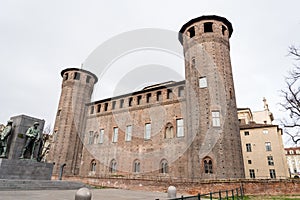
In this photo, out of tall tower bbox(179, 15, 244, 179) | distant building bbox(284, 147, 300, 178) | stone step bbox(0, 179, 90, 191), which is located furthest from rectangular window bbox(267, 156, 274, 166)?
distant building bbox(284, 147, 300, 178)

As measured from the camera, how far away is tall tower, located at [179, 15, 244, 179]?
17.8m

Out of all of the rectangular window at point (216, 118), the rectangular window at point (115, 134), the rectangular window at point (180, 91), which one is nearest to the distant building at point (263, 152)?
the rectangular window at point (180, 91)

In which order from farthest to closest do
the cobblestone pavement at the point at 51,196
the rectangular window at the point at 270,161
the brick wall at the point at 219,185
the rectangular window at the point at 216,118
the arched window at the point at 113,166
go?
the rectangular window at the point at 270,161 < the arched window at the point at 113,166 < the rectangular window at the point at 216,118 < the brick wall at the point at 219,185 < the cobblestone pavement at the point at 51,196

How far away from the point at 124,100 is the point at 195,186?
52.0 ft

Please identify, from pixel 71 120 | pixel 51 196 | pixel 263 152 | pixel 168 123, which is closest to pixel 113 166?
pixel 168 123

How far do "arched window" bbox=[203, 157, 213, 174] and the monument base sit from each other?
1206 centimetres

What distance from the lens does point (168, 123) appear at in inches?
933

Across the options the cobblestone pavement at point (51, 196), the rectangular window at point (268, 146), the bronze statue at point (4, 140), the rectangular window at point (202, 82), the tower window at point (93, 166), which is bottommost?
the cobblestone pavement at point (51, 196)

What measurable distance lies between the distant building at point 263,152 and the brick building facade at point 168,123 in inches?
578

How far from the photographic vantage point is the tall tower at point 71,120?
93.7ft

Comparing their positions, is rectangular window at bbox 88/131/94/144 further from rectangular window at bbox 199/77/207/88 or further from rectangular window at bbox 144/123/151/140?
rectangular window at bbox 199/77/207/88

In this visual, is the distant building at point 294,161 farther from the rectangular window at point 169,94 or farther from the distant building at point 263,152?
the rectangular window at point 169,94

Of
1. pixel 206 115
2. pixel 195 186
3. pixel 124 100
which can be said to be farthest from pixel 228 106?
pixel 124 100

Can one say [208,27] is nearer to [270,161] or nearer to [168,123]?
[168,123]
